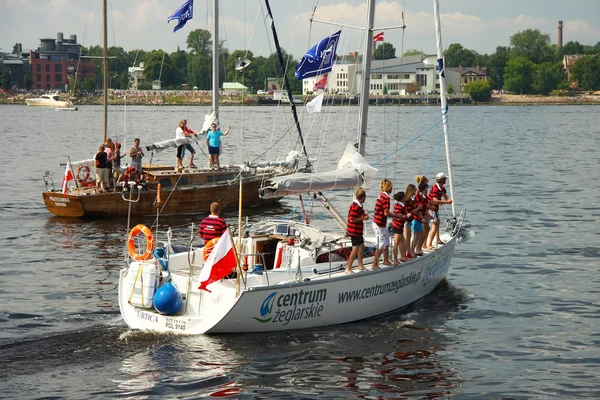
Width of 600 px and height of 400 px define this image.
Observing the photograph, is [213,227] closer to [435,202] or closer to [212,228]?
[212,228]

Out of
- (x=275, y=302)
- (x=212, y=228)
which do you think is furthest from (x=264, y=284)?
(x=212, y=228)

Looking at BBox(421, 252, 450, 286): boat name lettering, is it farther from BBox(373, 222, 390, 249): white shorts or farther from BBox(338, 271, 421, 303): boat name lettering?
BBox(373, 222, 390, 249): white shorts

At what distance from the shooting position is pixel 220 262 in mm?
17359

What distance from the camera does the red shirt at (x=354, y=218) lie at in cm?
1919

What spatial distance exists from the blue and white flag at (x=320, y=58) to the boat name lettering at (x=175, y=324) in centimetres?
817

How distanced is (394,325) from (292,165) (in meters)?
18.1

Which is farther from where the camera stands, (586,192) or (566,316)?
(586,192)

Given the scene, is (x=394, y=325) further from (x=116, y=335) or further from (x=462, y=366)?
(x=116, y=335)

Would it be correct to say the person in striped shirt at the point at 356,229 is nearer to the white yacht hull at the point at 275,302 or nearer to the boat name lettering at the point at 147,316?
the white yacht hull at the point at 275,302

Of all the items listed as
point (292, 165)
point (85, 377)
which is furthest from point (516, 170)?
point (85, 377)

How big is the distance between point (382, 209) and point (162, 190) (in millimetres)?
16571

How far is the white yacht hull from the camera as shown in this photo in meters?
17.7

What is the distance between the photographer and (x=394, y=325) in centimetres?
2039

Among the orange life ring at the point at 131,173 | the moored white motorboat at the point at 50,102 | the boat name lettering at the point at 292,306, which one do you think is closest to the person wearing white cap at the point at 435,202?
the boat name lettering at the point at 292,306
